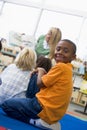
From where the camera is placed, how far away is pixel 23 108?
2.55 meters

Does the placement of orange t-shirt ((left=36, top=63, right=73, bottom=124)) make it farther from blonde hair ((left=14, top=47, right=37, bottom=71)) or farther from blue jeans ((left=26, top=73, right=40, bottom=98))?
blonde hair ((left=14, top=47, right=37, bottom=71))

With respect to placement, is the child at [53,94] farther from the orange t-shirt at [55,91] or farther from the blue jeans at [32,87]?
the blue jeans at [32,87]

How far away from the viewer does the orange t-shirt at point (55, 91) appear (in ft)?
7.72

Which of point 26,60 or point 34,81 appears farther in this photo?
point 26,60

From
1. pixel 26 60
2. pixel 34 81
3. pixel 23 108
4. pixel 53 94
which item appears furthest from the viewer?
pixel 26 60

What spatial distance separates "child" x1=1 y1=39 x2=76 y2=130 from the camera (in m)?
2.36

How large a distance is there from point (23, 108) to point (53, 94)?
1.09 feet

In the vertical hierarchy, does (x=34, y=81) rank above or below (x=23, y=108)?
above

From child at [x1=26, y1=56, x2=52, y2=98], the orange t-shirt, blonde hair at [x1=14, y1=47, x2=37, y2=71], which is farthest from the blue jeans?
the orange t-shirt

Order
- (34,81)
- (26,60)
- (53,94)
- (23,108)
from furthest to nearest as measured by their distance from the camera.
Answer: (26,60) < (34,81) < (23,108) < (53,94)

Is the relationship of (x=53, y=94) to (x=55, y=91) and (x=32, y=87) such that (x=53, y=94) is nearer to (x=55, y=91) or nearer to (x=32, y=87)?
(x=55, y=91)

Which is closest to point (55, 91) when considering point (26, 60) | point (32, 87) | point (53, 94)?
point (53, 94)

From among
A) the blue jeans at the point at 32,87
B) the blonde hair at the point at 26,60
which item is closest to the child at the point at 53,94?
the blue jeans at the point at 32,87

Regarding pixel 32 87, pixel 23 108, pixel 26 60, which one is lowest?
pixel 23 108
